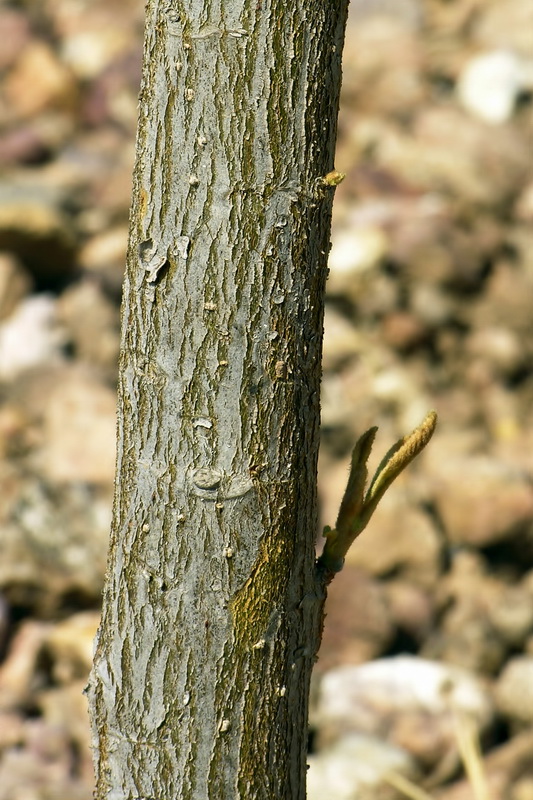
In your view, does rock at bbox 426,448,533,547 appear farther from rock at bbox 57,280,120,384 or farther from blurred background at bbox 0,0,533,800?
rock at bbox 57,280,120,384

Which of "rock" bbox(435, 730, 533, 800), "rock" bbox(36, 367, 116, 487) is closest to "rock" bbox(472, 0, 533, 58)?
"rock" bbox(36, 367, 116, 487)

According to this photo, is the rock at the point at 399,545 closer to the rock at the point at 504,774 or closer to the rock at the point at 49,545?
the rock at the point at 504,774

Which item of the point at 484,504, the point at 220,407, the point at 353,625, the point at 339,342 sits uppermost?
the point at 339,342

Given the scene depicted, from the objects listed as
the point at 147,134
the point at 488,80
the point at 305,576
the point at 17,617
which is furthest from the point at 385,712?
the point at 488,80

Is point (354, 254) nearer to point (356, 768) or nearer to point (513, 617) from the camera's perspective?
point (513, 617)

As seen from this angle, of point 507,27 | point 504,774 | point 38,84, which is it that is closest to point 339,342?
point 504,774

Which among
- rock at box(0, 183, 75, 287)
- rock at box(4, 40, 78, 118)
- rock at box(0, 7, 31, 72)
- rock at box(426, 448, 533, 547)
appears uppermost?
rock at box(0, 7, 31, 72)
